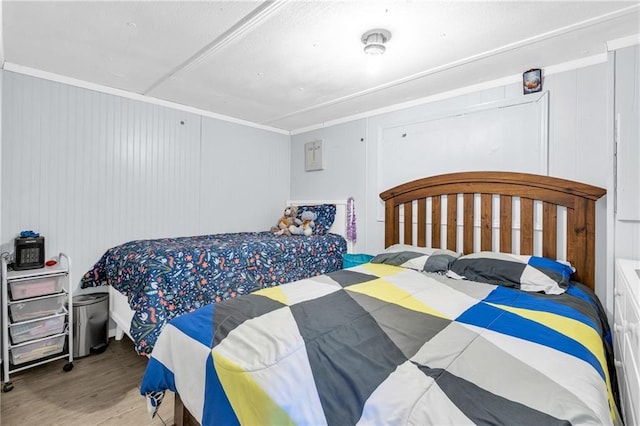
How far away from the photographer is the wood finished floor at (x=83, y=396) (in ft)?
5.86

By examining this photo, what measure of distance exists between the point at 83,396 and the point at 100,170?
187 centimetres

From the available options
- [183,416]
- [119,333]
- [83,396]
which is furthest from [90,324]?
[183,416]

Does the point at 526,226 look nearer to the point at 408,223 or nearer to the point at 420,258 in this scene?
the point at 420,258

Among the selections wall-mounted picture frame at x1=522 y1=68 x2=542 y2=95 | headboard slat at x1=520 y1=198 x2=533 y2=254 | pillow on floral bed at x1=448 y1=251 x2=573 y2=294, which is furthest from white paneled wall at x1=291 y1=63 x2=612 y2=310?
pillow on floral bed at x1=448 y1=251 x2=573 y2=294

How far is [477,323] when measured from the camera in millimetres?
1327

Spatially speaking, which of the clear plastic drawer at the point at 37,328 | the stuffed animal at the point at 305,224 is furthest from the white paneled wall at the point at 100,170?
the stuffed animal at the point at 305,224

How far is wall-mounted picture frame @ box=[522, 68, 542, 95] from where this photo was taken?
2365mm

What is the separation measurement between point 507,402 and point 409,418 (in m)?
0.27

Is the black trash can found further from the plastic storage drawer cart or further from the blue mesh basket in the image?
the blue mesh basket

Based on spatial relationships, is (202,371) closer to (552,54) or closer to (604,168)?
(604,168)

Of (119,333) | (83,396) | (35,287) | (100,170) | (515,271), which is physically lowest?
(83,396)

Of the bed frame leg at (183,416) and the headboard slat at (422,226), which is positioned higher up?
the headboard slat at (422,226)

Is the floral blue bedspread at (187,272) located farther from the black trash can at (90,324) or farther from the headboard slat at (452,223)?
the headboard slat at (452,223)

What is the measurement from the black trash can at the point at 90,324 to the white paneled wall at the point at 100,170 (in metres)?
0.37
